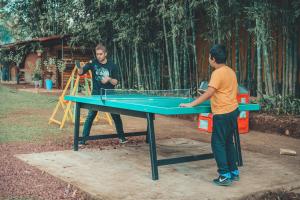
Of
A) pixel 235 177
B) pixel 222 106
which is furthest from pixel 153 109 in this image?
pixel 235 177

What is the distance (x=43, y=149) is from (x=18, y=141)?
0.77m

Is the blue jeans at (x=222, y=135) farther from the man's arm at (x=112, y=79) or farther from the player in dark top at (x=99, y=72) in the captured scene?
the player in dark top at (x=99, y=72)

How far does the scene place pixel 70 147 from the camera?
6246mm

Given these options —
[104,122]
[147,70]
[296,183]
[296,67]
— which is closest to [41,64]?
[147,70]

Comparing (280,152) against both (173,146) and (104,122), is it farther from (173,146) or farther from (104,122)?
(104,122)

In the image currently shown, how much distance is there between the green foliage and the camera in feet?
27.1

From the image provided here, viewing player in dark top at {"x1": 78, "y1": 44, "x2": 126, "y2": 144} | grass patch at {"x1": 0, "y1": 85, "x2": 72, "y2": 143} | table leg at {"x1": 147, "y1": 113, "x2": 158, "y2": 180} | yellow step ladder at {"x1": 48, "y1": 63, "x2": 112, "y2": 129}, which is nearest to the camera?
table leg at {"x1": 147, "y1": 113, "x2": 158, "y2": 180}

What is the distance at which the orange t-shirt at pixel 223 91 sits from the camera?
421 cm

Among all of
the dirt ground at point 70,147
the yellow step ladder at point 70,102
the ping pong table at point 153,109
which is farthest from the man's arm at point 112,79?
the yellow step ladder at point 70,102

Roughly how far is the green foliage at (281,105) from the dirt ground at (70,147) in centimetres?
33

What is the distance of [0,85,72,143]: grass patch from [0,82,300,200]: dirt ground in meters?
0.49

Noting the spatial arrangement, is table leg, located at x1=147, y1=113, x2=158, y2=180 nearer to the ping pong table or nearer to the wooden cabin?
the ping pong table

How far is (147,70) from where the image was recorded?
1355cm

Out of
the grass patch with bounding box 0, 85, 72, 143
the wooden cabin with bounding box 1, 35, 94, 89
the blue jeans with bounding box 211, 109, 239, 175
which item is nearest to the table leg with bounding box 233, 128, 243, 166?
the blue jeans with bounding box 211, 109, 239, 175
